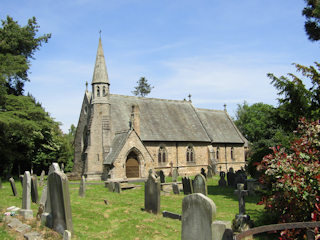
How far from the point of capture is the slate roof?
30172mm

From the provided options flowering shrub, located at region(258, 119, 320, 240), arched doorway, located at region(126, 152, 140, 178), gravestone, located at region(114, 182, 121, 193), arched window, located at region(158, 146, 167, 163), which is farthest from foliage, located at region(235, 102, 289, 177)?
flowering shrub, located at region(258, 119, 320, 240)

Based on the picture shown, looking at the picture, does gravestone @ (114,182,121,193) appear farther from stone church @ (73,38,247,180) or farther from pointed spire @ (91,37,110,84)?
pointed spire @ (91,37,110,84)

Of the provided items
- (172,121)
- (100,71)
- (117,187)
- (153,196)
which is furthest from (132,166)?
(153,196)

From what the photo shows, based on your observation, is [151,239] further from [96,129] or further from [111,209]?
[96,129]

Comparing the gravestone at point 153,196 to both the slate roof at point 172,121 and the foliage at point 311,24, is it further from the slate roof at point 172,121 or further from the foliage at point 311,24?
the slate roof at point 172,121

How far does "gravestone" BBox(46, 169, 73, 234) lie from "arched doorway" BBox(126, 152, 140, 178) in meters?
18.0

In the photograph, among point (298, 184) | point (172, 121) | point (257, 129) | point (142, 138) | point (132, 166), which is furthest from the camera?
point (257, 129)

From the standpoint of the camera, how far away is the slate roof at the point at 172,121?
30.2 metres

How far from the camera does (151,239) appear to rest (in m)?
8.26

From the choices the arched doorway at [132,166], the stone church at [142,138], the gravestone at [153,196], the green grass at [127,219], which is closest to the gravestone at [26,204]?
the green grass at [127,219]

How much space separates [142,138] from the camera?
2886 centimetres

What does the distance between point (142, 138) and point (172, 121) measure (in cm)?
552

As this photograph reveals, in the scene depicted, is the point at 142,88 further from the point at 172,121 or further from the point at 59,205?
the point at 59,205

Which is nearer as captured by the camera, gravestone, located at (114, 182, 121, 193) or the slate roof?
gravestone, located at (114, 182, 121, 193)
